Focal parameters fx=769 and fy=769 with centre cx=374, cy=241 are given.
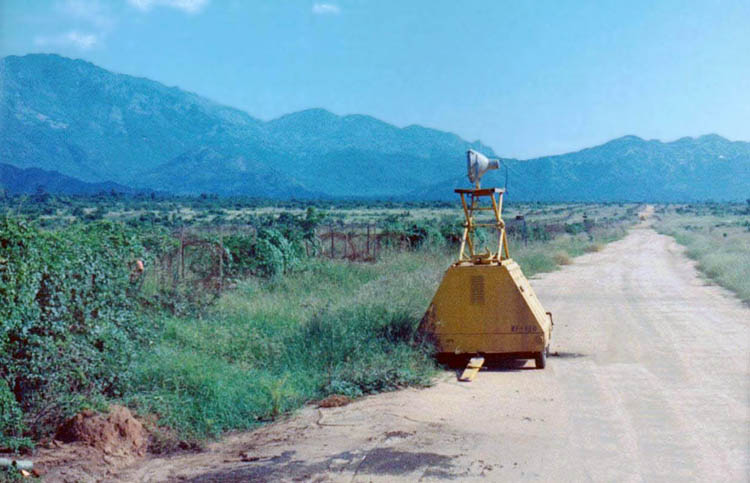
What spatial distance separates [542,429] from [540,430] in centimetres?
4

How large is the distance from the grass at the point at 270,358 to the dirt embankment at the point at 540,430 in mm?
337

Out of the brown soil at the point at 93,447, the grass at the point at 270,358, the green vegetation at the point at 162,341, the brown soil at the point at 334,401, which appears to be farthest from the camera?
the brown soil at the point at 334,401

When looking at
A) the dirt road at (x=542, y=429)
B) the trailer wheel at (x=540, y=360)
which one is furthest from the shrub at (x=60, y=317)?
the trailer wheel at (x=540, y=360)

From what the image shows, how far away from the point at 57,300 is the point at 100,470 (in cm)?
174

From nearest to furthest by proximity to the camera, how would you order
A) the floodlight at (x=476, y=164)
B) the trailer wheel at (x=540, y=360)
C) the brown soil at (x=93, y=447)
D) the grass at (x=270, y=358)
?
1. the brown soil at (x=93, y=447)
2. the grass at (x=270, y=358)
3. the trailer wheel at (x=540, y=360)
4. the floodlight at (x=476, y=164)

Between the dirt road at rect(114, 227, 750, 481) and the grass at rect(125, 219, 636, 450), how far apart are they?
1.22 feet

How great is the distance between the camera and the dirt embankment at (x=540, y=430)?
20.0 ft

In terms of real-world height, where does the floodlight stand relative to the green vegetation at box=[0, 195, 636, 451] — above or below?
above

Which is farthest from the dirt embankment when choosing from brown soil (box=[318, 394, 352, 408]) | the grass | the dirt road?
the grass

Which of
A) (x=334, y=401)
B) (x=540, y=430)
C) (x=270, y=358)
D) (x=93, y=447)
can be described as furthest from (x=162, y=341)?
(x=540, y=430)

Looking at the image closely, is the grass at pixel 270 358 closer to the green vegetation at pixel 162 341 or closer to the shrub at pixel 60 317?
the green vegetation at pixel 162 341

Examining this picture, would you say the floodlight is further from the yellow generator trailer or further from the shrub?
the shrub

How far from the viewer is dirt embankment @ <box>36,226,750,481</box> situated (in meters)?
6.11

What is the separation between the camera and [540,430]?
7180mm
